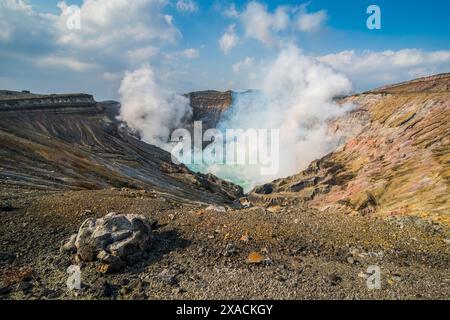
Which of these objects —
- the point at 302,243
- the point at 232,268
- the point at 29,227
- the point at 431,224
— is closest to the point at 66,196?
the point at 29,227

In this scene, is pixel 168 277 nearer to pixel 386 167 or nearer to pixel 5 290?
pixel 5 290

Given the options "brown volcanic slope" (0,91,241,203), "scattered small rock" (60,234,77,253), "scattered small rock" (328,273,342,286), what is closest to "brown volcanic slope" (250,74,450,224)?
"brown volcanic slope" (0,91,241,203)

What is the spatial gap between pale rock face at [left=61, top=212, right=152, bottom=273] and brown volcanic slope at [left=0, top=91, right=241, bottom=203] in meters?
20.3

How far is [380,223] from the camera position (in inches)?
1076

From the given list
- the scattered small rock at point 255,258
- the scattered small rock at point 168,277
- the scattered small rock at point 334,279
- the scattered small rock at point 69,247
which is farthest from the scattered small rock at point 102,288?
the scattered small rock at point 334,279

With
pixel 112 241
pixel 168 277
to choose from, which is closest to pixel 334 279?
pixel 168 277

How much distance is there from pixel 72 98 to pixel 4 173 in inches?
5180

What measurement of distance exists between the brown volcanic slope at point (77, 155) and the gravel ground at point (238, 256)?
53.3 feet

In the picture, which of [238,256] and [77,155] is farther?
[77,155]

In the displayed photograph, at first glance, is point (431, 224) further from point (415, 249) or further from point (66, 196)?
point (66, 196)

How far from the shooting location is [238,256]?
73.7 ft

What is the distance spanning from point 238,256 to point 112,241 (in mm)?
7827

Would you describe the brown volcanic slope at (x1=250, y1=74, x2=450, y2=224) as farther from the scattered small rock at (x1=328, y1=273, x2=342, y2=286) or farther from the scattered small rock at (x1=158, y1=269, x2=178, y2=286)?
the scattered small rock at (x1=158, y1=269, x2=178, y2=286)

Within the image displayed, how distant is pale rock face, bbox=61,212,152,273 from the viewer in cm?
2150
